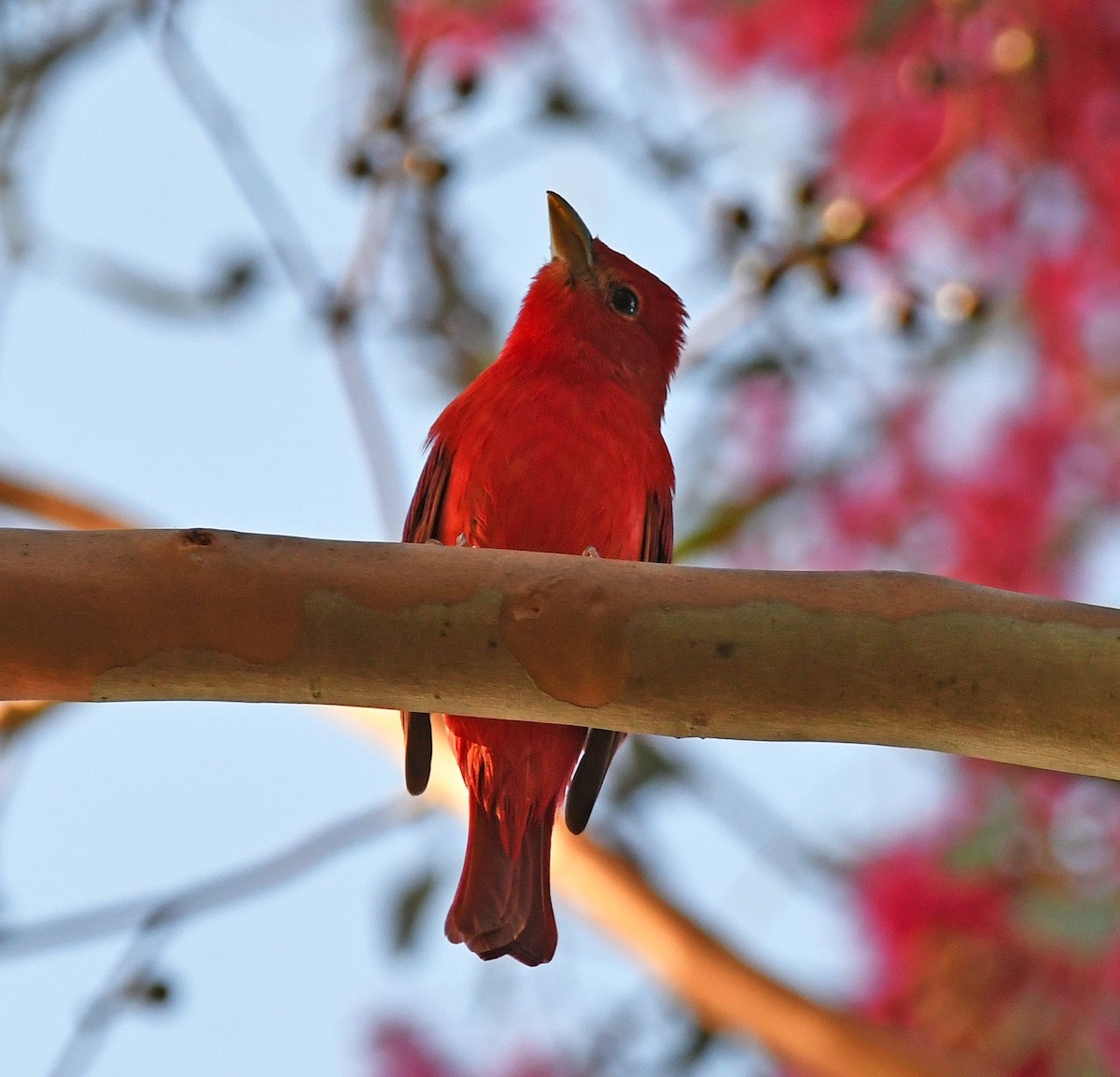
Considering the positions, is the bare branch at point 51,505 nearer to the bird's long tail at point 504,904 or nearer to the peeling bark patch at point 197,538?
the bird's long tail at point 504,904

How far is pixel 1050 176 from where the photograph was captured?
16.6 feet

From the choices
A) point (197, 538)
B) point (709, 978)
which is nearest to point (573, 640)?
point (197, 538)

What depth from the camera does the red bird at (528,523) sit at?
315 cm

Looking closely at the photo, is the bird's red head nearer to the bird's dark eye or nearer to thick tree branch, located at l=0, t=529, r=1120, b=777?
the bird's dark eye

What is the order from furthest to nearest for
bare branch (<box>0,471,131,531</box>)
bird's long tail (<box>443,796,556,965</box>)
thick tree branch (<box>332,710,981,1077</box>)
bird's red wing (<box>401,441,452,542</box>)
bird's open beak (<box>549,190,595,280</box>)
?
bird's open beak (<box>549,190,595,280</box>) → bare branch (<box>0,471,131,531</box>) → thick tree branch (<box>332,710,981,1077</box>) → bird's red wing (<box>401,441,452,542</box>) → bird's long tail (<box>443,796,556,965</box>)

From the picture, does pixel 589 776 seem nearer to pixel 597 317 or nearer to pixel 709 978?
pixel 709 978

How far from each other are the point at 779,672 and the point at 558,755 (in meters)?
1.14

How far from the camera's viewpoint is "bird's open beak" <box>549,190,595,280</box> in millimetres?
3924

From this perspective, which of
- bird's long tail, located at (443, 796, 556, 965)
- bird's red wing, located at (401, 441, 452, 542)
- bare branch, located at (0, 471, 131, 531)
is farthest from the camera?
bare branch, located at (0, 471, 131, 531)

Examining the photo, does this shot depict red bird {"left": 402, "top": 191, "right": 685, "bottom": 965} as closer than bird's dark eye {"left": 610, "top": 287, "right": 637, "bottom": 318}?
Yes

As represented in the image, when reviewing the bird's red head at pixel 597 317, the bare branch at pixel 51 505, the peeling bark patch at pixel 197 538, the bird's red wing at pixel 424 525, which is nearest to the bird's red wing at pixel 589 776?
the bird's red wing at pixel 424 525

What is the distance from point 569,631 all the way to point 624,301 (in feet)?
6.28

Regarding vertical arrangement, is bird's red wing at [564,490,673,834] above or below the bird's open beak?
below

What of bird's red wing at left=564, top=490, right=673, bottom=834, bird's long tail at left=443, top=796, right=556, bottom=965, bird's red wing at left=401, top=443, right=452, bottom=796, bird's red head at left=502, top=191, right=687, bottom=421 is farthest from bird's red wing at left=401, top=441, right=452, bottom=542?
bird's long tail at left=443, top=796, right=556, bottom=965
